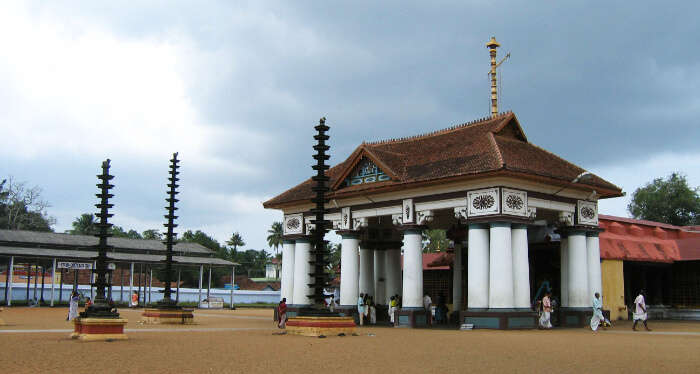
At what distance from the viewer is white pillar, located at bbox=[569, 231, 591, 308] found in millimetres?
25656

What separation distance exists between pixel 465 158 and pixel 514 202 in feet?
8.84

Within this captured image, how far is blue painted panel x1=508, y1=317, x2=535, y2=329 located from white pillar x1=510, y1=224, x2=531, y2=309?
45cm

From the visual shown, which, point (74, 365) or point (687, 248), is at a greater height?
point (687, 248)

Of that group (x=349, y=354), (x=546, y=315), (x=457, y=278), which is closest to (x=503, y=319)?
(x=546, y=315)

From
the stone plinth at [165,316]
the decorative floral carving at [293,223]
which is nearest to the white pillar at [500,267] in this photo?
the decorative floral carving at [293,223]

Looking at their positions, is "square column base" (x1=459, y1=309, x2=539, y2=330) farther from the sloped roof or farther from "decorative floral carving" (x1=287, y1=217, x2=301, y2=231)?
"decorative floral carving" (x1=287, y1=217, x2=301, y2=231)

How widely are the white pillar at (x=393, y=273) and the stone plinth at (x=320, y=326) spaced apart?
11.5 m

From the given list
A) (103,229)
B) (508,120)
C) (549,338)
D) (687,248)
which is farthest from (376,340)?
(687,248)

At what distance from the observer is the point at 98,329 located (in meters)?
17.0

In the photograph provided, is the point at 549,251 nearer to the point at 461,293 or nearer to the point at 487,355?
the point at 461,293

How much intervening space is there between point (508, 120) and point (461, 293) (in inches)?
328

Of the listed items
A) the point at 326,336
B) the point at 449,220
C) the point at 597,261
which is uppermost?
the point at 449,220

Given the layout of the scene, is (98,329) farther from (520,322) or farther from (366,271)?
(366,271)

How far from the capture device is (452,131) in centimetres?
2909
